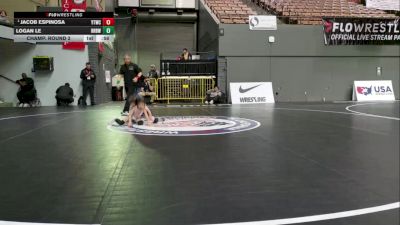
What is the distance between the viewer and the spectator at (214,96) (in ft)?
59.9

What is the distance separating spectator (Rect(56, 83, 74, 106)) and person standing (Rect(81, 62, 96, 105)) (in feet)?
1.87

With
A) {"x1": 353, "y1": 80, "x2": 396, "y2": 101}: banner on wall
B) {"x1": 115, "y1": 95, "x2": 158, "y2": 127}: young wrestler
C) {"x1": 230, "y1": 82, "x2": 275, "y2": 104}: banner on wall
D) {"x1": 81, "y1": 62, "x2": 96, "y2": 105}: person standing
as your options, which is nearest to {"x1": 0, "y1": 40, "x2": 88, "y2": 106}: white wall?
{"x1": 81, "y1": 62, "x2": 96, "y2": 105}: person standing

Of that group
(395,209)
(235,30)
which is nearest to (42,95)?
(235,30)

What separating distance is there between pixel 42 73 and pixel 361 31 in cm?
1596

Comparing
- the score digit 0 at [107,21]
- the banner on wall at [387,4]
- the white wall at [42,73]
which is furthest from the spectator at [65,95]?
the banner on wall at [387,4]

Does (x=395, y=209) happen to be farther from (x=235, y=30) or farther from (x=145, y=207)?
(x=235, y=30)

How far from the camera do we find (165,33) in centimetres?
2748

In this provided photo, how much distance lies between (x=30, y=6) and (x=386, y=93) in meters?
18.5

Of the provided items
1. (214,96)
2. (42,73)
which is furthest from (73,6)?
(214,96)

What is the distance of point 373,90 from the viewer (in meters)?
20.9

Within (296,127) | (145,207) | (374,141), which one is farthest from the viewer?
(296,127)

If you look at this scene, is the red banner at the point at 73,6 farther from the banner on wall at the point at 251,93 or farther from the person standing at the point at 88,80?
the banner on wall at the point at 251,93

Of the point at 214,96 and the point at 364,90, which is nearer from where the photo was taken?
the point at 214,96
